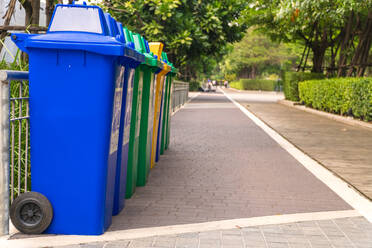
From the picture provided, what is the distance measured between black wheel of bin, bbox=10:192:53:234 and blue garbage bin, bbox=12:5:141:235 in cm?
7

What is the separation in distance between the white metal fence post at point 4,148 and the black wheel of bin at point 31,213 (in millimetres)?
86

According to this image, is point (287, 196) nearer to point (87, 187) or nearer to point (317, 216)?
point (317, 216)

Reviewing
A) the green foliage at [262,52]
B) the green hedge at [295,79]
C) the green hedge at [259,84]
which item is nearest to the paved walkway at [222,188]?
the green hedge at [295,79]

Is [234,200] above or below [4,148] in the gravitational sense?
below

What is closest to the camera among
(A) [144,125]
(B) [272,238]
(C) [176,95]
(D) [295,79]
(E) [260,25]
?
(B) [272,238]

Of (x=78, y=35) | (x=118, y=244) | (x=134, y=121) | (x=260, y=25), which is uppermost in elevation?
(x=260, y=25)

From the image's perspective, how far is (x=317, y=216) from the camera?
5.09 m

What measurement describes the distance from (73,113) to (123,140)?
79cm

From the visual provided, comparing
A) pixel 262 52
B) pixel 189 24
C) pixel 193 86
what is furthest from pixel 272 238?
pixel 262 52

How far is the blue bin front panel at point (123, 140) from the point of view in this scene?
15.6ft

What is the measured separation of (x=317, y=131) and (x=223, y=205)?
29.1 ft

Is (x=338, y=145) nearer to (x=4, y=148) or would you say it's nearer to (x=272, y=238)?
(x=272, y=238)

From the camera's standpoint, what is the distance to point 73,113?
4168mm

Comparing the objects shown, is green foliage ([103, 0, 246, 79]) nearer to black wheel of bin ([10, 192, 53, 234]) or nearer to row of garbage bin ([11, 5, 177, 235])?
row of garbage bin ([11, 5, 177, 235])
